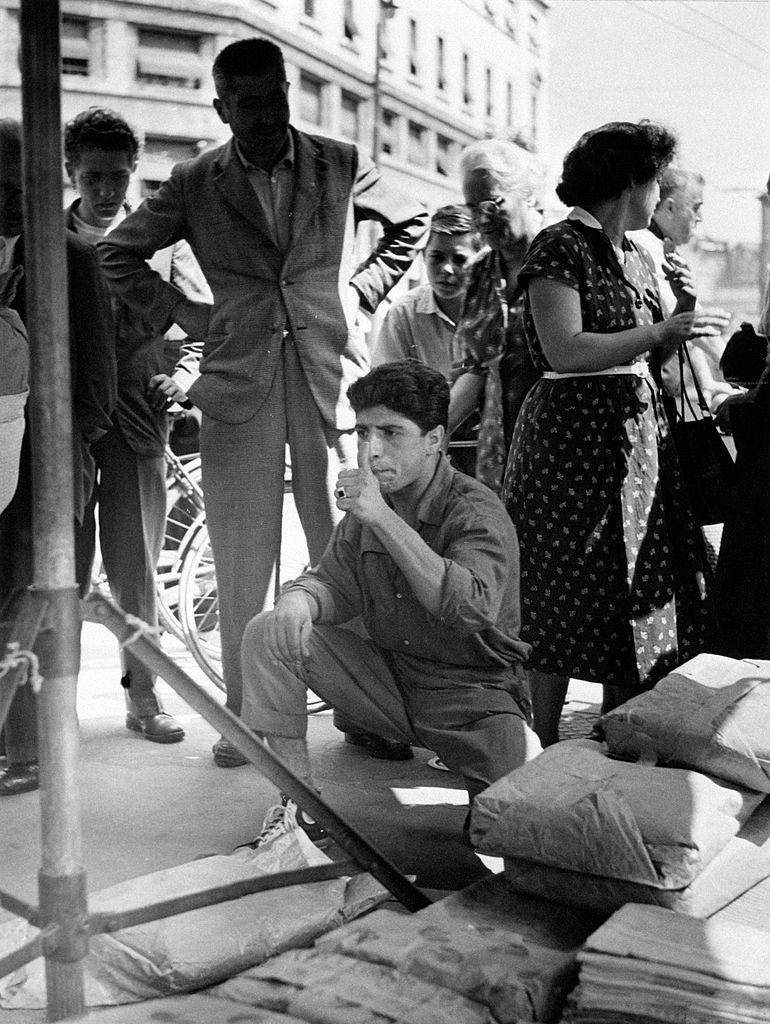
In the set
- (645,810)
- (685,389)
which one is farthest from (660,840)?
(685,389)

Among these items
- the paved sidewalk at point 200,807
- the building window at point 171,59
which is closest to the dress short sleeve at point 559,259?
the building window at point 171,59

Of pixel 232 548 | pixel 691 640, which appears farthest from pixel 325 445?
pixel 691 640

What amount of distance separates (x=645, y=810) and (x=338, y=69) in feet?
6.05

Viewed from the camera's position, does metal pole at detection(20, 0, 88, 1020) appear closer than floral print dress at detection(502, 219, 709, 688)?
Yes

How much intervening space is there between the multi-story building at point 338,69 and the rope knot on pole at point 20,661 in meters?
1.32

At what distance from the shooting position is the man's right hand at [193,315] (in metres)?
3.11

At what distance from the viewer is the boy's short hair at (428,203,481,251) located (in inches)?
148

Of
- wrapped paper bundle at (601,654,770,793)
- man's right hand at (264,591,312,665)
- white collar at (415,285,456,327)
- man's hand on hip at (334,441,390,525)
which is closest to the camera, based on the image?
wrapped paper bundle at (601,654,770,793)

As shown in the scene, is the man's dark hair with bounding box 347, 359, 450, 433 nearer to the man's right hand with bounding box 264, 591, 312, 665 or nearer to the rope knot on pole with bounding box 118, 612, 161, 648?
the man's right hand with bounding box 264, 591, 312, 665

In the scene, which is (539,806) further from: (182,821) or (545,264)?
(545,264)

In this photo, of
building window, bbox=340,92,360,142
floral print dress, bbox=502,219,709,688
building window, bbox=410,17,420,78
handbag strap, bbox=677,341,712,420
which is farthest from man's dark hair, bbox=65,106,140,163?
handbag strap, bbox=677,341,712,420

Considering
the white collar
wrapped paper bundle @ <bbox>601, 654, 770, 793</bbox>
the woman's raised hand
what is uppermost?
the white collar

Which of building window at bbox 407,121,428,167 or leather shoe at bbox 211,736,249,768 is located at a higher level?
building window at bbox 407,121,428,167

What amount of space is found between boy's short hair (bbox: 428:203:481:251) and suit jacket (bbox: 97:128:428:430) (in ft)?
2.08
